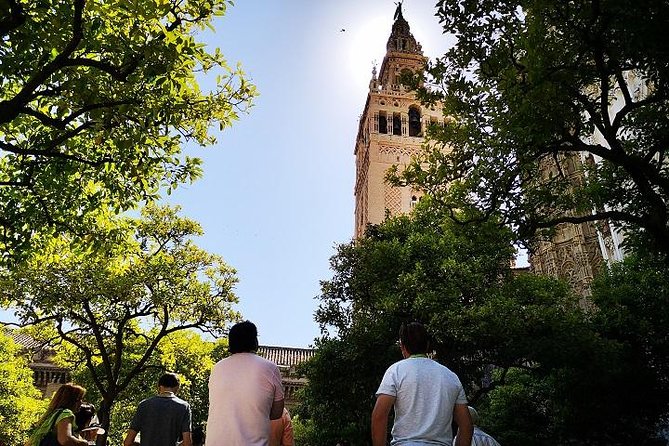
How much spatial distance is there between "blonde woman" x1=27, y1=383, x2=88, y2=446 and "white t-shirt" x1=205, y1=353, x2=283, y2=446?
5.92ft

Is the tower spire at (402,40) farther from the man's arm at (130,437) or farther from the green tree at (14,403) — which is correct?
the man's arm at (130,437)

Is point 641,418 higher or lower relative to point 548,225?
lower

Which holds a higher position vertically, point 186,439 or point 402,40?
point 402,40

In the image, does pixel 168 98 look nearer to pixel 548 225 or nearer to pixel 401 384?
pixel 401 384

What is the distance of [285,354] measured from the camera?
46875 mm

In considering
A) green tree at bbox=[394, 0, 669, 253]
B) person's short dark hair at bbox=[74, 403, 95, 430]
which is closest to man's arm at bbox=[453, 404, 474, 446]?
person's short dark hair at bbox=[74, 403, 95, 430]

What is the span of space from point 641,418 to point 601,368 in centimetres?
264

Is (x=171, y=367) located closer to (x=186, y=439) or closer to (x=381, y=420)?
(x=186, y=439)

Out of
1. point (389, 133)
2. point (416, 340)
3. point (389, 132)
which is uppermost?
point (389, 132)

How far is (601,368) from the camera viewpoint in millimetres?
11922

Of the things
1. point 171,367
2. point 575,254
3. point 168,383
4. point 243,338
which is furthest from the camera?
point 575,254

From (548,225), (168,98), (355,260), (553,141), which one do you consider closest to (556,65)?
(553,141)

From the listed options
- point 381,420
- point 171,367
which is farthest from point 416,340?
point 171,367

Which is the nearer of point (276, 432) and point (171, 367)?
point (276, 432)
